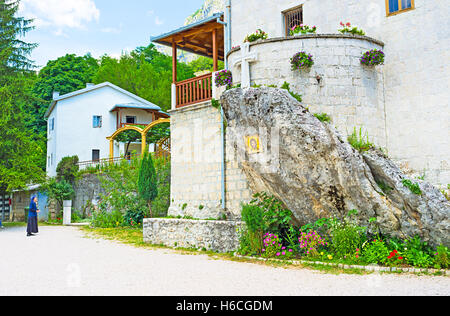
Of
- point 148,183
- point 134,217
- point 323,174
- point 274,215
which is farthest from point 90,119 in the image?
point 323,174

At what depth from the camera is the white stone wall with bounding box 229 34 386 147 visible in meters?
8.85

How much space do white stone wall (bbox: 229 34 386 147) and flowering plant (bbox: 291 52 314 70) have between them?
0.16 meters

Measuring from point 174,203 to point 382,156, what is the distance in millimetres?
6785

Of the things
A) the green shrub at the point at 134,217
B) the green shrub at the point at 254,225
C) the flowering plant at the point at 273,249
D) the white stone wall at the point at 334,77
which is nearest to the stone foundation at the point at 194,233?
the green shrub at the point at 254,225

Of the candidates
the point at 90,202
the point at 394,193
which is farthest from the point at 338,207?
the point at 90,202

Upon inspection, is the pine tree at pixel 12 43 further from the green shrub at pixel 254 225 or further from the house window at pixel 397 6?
the house window at pixel 397 6

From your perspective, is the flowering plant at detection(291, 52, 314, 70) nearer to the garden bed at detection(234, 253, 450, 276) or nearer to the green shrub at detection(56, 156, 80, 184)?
the garden bed at detection(234, 253, 450, 276)

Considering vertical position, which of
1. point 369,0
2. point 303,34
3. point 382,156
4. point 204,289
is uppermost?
point 369,0

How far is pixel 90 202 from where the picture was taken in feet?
75.7

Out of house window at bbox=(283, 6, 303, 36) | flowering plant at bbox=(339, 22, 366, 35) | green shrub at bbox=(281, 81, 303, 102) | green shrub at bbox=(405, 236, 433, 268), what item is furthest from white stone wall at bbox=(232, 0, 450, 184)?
green shrub at bbox=(405, 236, 433, 268)

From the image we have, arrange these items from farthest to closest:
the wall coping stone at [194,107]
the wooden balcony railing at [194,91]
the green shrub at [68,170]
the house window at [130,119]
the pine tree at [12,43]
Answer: the house window at [130,119] → the green shrub at [68,170] → the pine tree at [12,43] → the wooden balcony railing at [194,91] → the wall coping stone at [194,107]

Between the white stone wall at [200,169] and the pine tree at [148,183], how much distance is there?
3.42 m

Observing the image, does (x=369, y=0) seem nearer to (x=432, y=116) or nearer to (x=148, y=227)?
(x=432, y=116)

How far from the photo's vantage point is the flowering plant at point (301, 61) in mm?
8766
